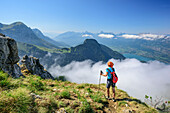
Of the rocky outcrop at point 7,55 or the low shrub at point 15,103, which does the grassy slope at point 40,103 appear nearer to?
the low shrub at point 15,103

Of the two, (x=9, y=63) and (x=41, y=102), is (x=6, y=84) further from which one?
(x=9, y=63)

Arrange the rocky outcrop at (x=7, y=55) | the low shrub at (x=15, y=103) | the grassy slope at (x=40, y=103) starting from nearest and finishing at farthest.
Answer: the low shrub at (x=15, y=103) < the grassy slope at (x=40, y=103) < the rocky outcrop at (x=7, y=55)

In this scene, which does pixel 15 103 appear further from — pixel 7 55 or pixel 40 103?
pixel 7 55

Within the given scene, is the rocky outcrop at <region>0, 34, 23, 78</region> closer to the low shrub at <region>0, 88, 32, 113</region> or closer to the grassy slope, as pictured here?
the grassy slope

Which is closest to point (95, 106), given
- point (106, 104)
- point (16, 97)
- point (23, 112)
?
point (106, 104)

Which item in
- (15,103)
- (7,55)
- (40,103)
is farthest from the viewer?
(7,55)

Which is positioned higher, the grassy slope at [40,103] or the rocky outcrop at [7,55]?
the rocky outcrop at [7,55]

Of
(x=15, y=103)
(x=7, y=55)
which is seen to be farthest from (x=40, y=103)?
(x=7, y=55)

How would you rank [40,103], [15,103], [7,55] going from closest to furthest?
[15,103], [40,103], [7,55]

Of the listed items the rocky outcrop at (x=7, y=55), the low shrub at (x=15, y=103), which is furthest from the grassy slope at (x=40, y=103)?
the rocky outcrop at (x=7, y=55)

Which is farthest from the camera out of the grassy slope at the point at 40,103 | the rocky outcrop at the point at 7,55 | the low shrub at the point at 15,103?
the rocky outcrop at the point at 7,55

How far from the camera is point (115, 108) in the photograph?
755 cm

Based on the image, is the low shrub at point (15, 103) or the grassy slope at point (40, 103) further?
the grassy slope at point (40, 103)

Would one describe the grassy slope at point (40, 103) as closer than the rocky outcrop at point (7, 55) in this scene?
Yes
